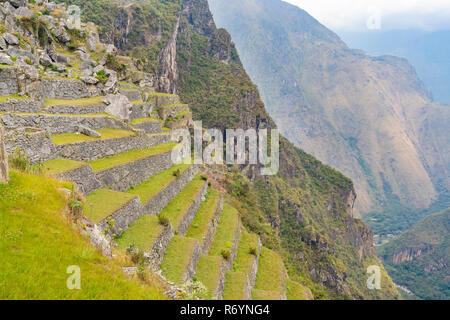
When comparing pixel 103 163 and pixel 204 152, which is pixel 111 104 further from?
pixel 204 152

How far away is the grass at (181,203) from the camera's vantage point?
13484mm

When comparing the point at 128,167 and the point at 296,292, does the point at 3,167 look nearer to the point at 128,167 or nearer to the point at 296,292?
the point at 128,167

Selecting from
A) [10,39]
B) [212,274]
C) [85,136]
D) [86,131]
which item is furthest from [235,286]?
[10,39]

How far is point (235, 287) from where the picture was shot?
11.4m

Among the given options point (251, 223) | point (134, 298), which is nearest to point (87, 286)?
point (134, 298)

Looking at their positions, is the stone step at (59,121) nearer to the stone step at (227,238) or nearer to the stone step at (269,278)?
the stone step at (227,238)

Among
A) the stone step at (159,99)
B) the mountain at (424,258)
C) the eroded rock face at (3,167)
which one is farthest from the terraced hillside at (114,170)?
the mountain at (424,258)

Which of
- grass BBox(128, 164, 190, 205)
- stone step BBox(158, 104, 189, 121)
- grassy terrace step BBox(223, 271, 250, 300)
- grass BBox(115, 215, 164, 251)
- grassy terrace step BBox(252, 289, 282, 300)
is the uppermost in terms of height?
stone step BBox(158, 104, 189, 121)

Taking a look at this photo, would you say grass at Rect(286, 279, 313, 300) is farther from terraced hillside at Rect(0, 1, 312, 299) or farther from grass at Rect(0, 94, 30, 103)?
grass at Rect(0, 94, 30, 103)

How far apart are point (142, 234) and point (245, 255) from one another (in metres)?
8.01

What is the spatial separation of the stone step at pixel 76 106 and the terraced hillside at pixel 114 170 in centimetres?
5

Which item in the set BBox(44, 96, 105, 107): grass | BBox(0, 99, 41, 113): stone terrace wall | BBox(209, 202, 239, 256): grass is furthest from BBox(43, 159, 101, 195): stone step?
BBox(209, 202, 239, 256): grass

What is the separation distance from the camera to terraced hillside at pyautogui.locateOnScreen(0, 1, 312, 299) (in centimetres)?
934

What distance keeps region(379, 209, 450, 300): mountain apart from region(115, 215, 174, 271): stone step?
460ft
